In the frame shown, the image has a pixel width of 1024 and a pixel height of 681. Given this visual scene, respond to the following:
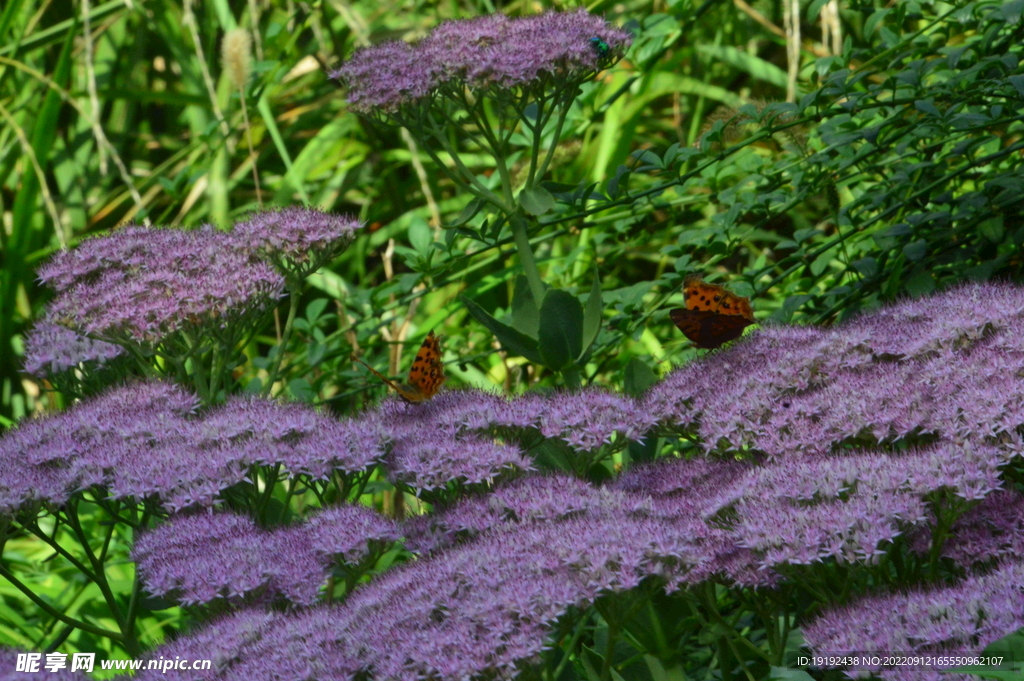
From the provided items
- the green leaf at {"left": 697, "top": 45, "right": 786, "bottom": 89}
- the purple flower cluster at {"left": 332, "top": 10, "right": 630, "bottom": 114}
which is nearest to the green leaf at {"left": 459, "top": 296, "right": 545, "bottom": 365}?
the purple flower cluster at {"left": 332, "top": 10, "right": 630, "bottom": 114}

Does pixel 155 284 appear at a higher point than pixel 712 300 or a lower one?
higher

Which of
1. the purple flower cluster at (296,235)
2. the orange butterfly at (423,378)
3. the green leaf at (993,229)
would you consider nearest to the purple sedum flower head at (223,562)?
the orange butterfly at (423,378)

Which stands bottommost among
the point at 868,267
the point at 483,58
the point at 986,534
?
the point at 986,534

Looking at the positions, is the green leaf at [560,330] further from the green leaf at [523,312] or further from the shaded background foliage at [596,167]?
the shaded background foliage at [596,167]

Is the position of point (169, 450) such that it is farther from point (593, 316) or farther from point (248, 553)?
point (593, 316)

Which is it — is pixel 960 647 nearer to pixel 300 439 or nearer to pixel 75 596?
pixel 300 439

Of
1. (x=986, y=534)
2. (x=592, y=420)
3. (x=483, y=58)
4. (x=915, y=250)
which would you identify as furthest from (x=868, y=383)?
(x=483, y=58)

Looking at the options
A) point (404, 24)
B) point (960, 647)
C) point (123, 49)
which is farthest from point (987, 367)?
point (123, 49)

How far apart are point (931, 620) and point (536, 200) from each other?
1357 millimetres

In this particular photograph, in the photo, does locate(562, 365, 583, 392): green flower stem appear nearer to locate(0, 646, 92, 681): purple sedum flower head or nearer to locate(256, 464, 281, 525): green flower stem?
locate(256, 464, 281, 525): green flower stem

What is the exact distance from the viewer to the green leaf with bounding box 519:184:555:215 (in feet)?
7.85

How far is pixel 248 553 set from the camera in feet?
5.85

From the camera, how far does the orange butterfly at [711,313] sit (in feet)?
7.32

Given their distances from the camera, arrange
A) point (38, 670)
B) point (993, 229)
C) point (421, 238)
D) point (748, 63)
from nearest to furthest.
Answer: point (38, 670), point (993, 229), point (421, 238), point (748, 63)
